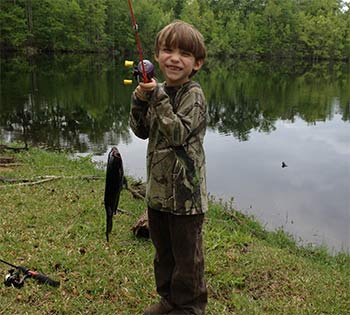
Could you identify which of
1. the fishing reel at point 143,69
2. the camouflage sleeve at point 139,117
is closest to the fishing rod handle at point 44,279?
the camouflage sleeve at point 139,117

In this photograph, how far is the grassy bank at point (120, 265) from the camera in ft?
13.3

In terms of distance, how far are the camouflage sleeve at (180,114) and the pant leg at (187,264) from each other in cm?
60

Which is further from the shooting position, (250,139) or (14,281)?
(250,139)

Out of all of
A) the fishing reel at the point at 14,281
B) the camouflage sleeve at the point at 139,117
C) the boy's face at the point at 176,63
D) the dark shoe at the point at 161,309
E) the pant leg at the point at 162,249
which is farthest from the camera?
the fishing reel at the point at 14,281

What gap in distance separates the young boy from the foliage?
54.8 meters

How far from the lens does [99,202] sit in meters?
6.82

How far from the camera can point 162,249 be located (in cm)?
336

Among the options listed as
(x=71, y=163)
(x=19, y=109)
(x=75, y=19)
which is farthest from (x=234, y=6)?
(x=71, y=163)

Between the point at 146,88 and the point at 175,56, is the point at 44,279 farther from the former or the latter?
the point at 175,56

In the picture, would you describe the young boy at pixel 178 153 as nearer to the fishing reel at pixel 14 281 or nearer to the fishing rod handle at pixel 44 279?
the fishing rod handle at pixel 44 279

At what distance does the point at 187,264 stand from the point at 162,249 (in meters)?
0.26

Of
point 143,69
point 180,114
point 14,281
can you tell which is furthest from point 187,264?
point 14,281

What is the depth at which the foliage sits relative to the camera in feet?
191

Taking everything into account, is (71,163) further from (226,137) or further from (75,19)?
(75,19)
